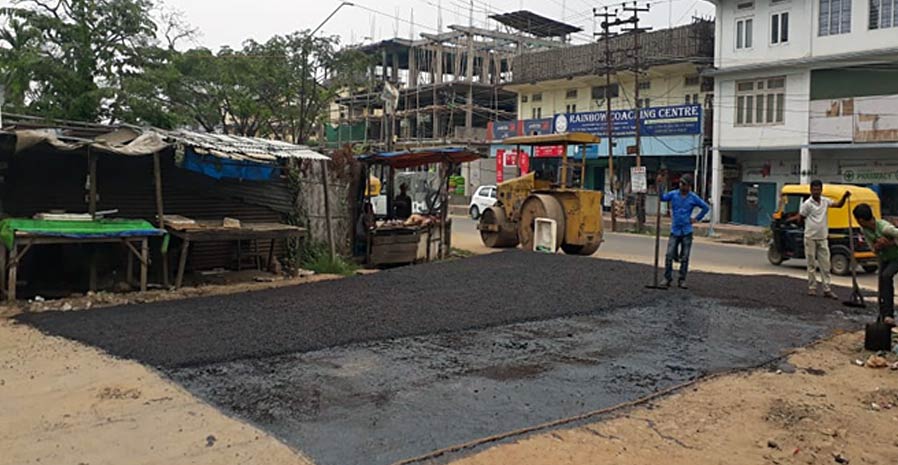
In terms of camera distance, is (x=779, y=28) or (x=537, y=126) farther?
(x=537, y=126)

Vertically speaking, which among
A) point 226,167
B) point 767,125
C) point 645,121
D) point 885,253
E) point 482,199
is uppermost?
point 645,121

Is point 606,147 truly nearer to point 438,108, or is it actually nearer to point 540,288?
point 438,108

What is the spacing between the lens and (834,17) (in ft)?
83.7

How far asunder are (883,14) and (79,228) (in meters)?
25.3

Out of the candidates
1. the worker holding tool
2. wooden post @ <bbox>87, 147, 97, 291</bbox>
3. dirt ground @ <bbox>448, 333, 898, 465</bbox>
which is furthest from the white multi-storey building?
wooden post @ <bbox>87, 147, 97, 291</bbox>

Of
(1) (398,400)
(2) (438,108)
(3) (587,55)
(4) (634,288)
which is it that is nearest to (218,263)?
(4) (634,288)

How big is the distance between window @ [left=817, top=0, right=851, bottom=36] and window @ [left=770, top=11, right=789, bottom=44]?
1.20 m

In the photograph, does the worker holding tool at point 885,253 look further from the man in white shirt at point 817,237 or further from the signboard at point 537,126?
the signboard at point 537,126

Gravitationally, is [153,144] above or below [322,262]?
above

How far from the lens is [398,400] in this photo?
5.38 meters

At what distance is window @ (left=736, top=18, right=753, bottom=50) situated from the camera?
27.9 metres

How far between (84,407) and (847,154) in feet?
89.5

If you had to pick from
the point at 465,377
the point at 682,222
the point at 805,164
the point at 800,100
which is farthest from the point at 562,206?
the point at 800,100

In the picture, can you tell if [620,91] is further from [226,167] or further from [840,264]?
[226,167]
